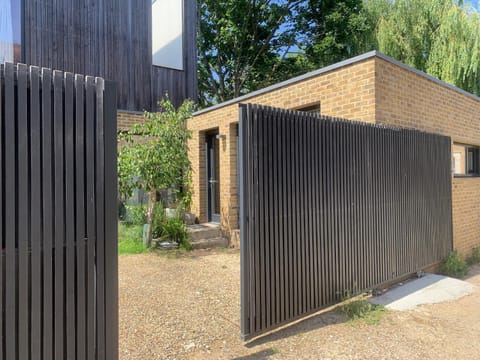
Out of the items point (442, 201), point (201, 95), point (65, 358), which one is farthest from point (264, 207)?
point (201, 95)

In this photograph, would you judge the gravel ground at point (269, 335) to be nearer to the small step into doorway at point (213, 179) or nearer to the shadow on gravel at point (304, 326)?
the shadow on gravel at point (304, 326)

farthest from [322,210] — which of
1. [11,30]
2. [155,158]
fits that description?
[11,30]

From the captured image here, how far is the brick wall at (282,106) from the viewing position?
522 centimetres

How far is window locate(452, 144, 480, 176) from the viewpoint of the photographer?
722 centimetres

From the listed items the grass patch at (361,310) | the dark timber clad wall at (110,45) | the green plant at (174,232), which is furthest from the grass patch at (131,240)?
the grass patch at (361,310)

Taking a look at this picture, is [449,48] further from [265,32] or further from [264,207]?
[264,207]

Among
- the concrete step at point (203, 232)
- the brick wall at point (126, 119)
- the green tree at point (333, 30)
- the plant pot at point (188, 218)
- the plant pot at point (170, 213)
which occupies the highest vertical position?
the green tree at point (333, 30)

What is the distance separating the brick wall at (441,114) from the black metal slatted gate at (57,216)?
13.5ft

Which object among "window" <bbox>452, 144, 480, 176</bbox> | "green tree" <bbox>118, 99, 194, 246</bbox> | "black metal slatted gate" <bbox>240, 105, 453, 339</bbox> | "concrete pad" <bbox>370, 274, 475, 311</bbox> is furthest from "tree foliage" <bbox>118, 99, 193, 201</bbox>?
"window" <bbox>452, 144, 480, 176</bbox>

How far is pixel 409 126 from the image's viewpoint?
5.80 metres

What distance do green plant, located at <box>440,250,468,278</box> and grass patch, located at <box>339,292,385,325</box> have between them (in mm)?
2631

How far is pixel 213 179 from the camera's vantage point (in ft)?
29.1

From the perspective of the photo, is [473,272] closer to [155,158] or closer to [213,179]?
[213,179]

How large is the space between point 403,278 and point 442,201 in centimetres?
176
